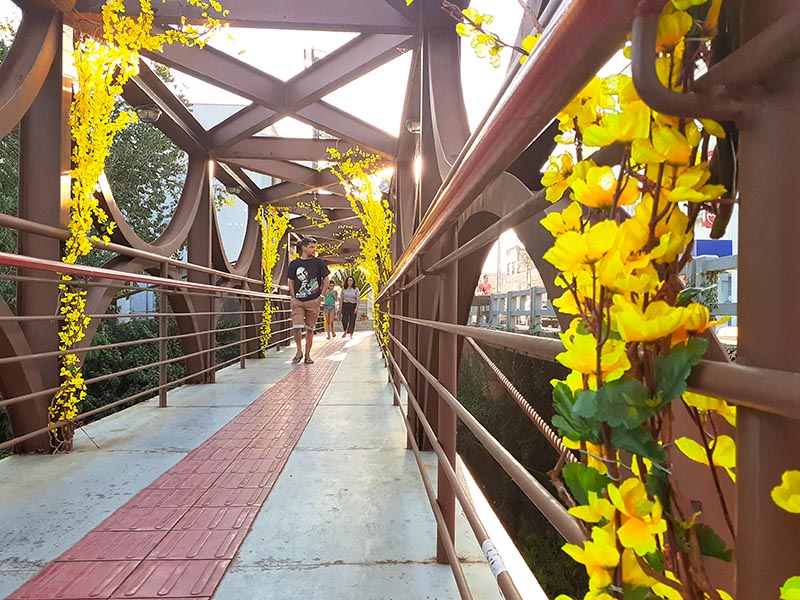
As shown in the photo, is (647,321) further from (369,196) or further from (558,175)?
(369,196)

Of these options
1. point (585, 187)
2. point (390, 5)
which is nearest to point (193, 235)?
point (390, 5)

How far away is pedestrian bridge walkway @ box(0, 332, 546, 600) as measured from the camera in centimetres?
141

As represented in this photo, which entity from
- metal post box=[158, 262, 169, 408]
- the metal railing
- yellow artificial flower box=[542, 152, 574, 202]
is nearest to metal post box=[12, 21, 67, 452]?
the metal railing

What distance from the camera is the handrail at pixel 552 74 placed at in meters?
0.44

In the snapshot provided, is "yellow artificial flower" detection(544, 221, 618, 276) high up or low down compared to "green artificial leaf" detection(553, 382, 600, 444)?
up

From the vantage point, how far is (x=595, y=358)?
1.32 feet

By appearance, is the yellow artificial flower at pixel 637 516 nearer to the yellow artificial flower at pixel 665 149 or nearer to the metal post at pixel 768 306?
the metal post at pixel 768 306

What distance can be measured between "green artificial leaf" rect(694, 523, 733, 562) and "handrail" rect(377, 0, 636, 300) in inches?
15.4

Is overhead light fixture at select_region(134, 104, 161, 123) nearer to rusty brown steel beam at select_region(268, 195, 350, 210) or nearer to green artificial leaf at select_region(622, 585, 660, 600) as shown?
rusty brown steel beam at select_region(268, 195, 350, 210)

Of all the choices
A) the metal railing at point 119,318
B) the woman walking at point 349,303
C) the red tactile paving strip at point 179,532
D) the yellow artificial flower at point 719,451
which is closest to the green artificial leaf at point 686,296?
the yellow artificial flower at point 719,451

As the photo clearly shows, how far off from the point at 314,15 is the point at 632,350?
379 cm

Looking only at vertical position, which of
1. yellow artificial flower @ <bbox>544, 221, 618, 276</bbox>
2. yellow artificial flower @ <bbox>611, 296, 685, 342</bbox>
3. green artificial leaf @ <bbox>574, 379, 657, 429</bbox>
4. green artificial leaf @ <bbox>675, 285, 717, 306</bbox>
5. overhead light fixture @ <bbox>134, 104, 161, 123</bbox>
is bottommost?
green artificial leaf @ <bbox>574, 379, 657, 429</bbox>

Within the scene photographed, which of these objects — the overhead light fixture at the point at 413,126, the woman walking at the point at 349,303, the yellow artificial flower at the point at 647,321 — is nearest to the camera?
the yellow artificial flower at the point at 647,321

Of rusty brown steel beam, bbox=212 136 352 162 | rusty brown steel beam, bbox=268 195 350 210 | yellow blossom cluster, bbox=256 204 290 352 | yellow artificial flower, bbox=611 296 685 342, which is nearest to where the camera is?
yellow artificial flower, bbox=611 296 685 342
